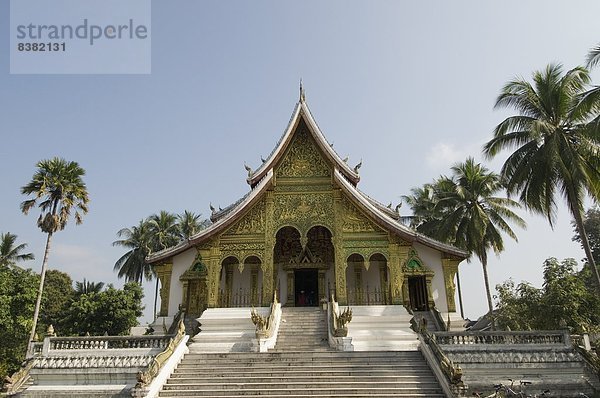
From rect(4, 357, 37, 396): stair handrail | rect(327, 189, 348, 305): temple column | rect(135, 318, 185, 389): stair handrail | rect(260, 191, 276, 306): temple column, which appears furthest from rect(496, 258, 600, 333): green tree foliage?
rect(4, 357, 37, 396): stair handrail

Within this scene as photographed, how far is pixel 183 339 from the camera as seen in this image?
11.4 m

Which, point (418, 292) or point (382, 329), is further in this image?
point (418, 292)

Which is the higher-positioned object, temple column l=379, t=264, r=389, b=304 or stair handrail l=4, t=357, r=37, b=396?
temple column l=379, t=264, r=389, b=304

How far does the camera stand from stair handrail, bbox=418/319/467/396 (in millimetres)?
8336

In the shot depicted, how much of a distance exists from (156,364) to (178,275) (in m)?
8.15

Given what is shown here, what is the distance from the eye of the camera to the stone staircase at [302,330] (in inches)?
466

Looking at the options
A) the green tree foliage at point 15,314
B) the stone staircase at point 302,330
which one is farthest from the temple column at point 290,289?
the green tree foliage at point 15,314

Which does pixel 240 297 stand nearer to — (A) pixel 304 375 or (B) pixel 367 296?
(B) pixel 367 296

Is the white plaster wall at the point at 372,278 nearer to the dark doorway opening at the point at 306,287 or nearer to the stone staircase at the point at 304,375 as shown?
the dark doorway opening at the point at 306,287

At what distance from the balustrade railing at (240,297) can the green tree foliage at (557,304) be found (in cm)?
980

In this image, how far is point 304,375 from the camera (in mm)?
9758

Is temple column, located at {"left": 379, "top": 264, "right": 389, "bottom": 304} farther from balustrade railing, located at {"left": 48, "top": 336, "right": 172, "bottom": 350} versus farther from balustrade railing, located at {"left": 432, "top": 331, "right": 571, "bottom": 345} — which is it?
balustrade railing, located at {"left": 48, "top": 336, "right": 172, "bottom": 350}

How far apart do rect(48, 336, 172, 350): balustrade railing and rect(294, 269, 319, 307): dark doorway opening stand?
7024mm

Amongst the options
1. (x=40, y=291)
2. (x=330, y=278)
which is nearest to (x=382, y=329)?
(x=330, y=278)
